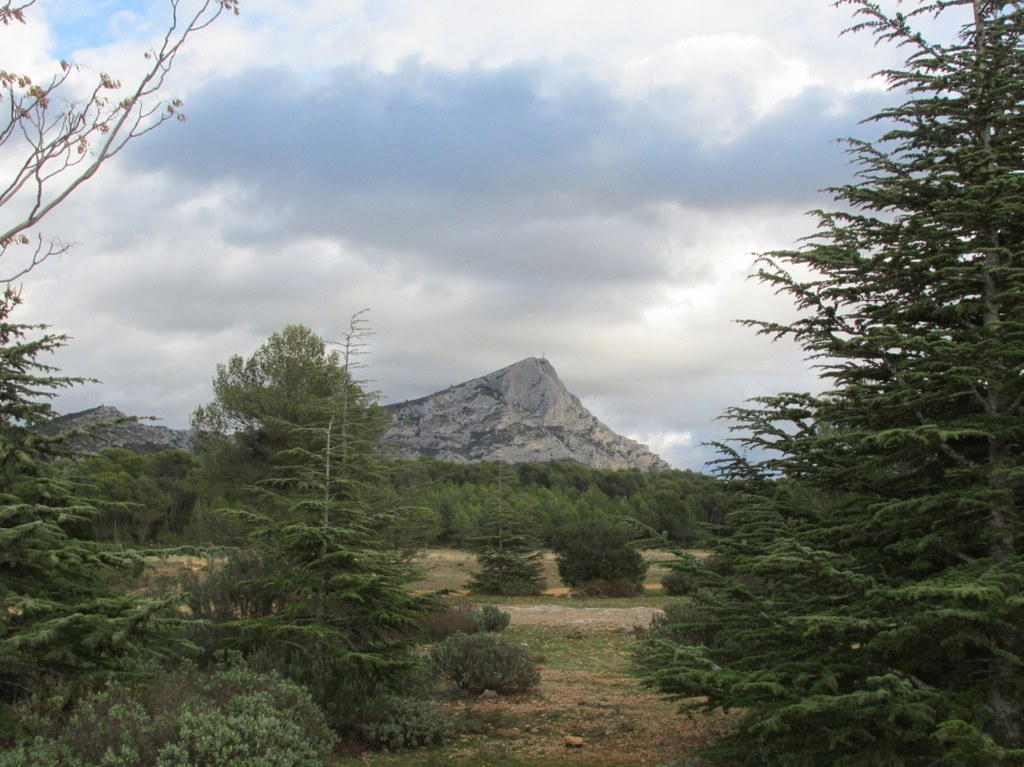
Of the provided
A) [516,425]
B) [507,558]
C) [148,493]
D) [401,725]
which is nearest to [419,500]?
[507,558]

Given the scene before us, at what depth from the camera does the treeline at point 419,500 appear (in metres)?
24.3

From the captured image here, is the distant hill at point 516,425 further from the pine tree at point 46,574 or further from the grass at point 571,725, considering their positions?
the pine tree at point 46,574

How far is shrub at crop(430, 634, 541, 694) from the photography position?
11305 mm

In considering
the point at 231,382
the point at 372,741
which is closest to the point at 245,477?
the point at 231,382

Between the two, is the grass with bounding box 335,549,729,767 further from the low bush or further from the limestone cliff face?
the limestone cliff face

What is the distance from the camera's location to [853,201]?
7113 mm

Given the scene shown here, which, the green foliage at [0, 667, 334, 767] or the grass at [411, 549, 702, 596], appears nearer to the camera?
the green foliage at [0, 667, 334, 767]

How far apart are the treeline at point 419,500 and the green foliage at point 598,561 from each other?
268 centimetres

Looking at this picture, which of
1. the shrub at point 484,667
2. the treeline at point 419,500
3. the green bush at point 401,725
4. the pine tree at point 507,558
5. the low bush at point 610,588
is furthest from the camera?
the pine tree at point 507,558

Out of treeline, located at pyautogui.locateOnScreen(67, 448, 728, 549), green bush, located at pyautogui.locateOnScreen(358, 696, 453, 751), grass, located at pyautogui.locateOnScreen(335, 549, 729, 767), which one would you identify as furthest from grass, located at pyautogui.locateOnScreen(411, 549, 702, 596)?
green bush, located at pyautogui.locateOnScreen(358, 696, 453, 751)

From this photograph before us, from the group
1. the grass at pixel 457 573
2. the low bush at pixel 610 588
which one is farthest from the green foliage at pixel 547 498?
the low bush at pixel 610 588

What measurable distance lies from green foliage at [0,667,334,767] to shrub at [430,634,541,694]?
4.70m

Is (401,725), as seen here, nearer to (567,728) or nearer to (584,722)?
(567,728)

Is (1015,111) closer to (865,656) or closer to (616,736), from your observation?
(865,656)
